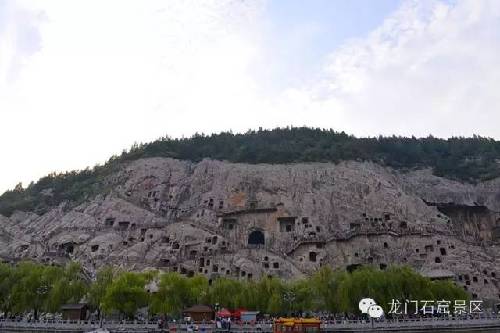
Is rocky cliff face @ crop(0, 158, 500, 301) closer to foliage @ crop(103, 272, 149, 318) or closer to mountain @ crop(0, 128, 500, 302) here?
mountain @ crop(0, 128, 500, 302)

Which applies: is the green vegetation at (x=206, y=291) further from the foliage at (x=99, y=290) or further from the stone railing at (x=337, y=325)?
the stone railing at (x=337, y=325)

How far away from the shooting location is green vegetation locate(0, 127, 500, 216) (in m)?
79.1

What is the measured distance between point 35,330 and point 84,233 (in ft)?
87.7

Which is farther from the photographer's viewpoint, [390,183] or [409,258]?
[390,183]

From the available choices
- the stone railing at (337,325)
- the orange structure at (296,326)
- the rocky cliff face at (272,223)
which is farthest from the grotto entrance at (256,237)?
the orange structure at (296,326)

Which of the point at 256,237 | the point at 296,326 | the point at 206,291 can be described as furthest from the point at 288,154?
the point at 296,326

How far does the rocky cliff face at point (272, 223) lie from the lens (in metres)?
61.0

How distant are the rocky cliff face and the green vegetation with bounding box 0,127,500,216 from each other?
2786mm

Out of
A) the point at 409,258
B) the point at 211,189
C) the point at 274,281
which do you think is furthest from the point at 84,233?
the point at 409,258

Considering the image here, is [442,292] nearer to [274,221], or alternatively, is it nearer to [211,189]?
[274,221]

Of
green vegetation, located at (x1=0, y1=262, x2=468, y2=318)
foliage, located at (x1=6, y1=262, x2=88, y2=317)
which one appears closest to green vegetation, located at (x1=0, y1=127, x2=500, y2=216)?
foliage, located at (x1=6, y1=262, x2=88, y2=317)

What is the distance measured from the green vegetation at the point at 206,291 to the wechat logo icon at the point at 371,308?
2.90 metres

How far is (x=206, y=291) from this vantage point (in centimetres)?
4644

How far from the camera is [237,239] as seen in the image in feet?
220
